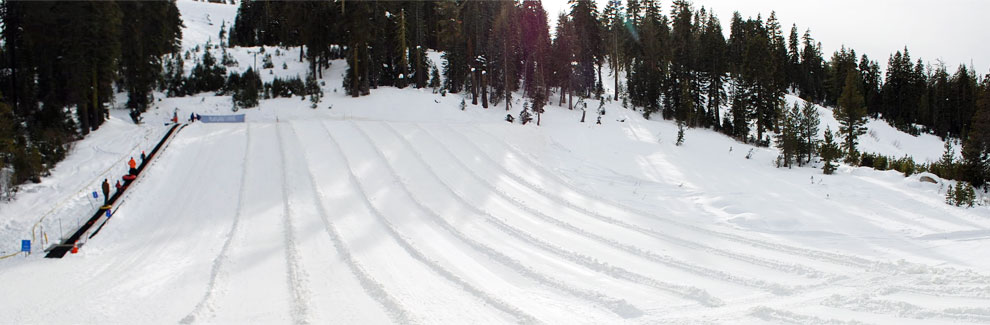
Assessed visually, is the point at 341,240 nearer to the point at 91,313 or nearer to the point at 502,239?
the point at 502,239

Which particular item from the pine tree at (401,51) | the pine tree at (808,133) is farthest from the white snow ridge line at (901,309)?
the pine tree at (401,51)

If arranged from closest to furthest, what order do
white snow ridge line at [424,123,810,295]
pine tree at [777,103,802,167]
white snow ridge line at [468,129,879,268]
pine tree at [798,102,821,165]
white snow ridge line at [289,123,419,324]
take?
white snow ridge line at [289,123,419,324], white snow ridge line at [424,123,810,295], white snow ridge line at [468,129,879,268], pine tree at [777,103,802,167], pine tree at [798,102,821,165]

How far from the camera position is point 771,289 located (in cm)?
887

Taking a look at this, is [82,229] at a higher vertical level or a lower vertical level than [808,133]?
lower

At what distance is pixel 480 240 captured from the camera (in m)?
11.8

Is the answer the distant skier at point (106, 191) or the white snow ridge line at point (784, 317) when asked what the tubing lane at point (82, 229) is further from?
the white snow ridge line at point (784, 317)

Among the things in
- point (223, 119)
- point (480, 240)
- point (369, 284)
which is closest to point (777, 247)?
point (480, 240)

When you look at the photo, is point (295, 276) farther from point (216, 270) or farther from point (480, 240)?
point (480, 240)

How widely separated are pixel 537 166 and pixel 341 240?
1028 cm

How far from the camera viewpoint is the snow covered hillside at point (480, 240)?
8328 millimetres

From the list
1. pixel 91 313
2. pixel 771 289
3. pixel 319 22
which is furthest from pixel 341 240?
pixel 319 22

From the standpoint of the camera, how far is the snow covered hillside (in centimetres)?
833

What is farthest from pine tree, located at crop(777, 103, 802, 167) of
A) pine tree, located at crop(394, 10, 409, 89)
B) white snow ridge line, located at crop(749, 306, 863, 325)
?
pine tree, located at crop(394, 10, 409, 89)

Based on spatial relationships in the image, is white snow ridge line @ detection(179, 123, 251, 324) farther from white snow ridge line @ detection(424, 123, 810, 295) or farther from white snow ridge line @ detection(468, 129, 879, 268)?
white snow ridge line @ detection(468, 129, 879, 268)
